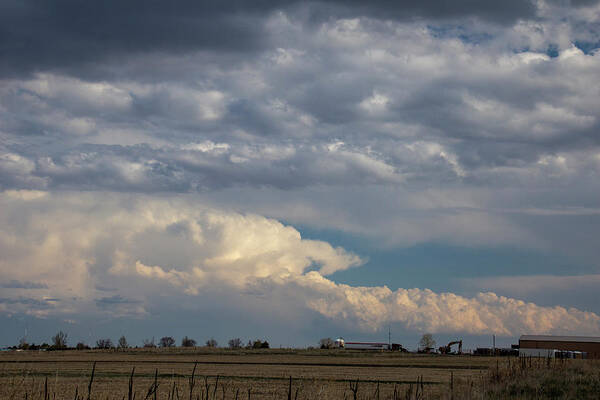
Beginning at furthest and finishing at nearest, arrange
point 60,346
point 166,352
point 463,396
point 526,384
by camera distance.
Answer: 1. point 60,346
2. point 166,352
3. point 526,384
4. point 463,396

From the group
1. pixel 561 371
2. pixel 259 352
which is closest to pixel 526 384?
pixel 561 371

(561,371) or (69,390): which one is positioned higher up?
(561,371)

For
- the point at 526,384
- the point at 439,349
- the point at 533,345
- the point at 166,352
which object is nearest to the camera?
the point at 526,384

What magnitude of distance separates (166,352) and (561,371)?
12707 centimetres

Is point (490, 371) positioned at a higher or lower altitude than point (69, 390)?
higher

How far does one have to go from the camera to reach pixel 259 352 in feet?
507

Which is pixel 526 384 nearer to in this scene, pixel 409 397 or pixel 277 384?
pixel 409 397

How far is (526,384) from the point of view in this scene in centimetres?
3105

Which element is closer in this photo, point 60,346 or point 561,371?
point 561,371

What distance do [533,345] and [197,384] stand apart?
13467 centimetres

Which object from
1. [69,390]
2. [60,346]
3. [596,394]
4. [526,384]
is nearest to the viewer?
[596,394]

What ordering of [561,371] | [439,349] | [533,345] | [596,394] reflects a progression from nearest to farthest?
1. [596,394]
2. [561,371]
3. [533,345]
4. [439,349]

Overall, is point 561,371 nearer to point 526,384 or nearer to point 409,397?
point 526,384

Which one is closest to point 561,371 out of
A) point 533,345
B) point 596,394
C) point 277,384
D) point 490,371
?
point 490,371
